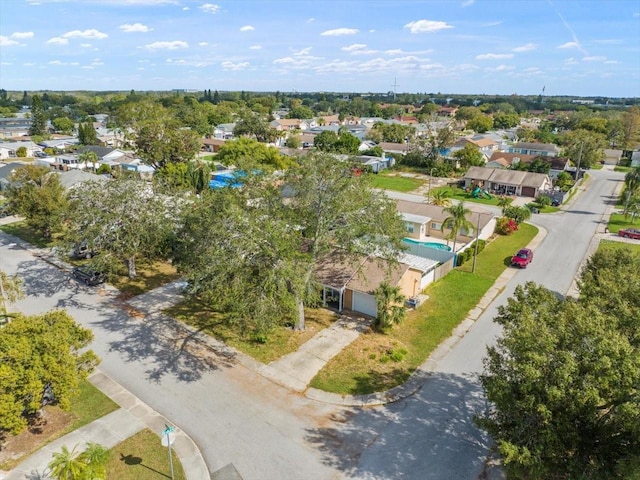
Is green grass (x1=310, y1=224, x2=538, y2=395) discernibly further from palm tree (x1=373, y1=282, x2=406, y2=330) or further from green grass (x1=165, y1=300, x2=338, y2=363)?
green grass (x1=165, y1=300, x2=338, y2=363)

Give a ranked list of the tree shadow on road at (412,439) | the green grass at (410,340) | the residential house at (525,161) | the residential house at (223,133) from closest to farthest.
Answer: the tree shadow on road at (412,439), the green grass at (410,340), the residential house at (525,161), the residential house at (223,133)

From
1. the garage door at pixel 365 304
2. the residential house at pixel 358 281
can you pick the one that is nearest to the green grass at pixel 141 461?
the residential house at pixel 358 281

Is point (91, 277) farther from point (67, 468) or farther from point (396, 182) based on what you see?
point (396, 182)

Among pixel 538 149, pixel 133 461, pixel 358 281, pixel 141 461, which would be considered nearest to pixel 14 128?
pixel 358 281

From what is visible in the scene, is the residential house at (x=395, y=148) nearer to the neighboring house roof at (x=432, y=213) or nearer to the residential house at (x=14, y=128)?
the neighboring house roof at (x=432, y=213)

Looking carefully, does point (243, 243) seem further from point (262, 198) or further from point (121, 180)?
point (121, 180)

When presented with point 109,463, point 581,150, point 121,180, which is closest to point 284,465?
point 109,463
